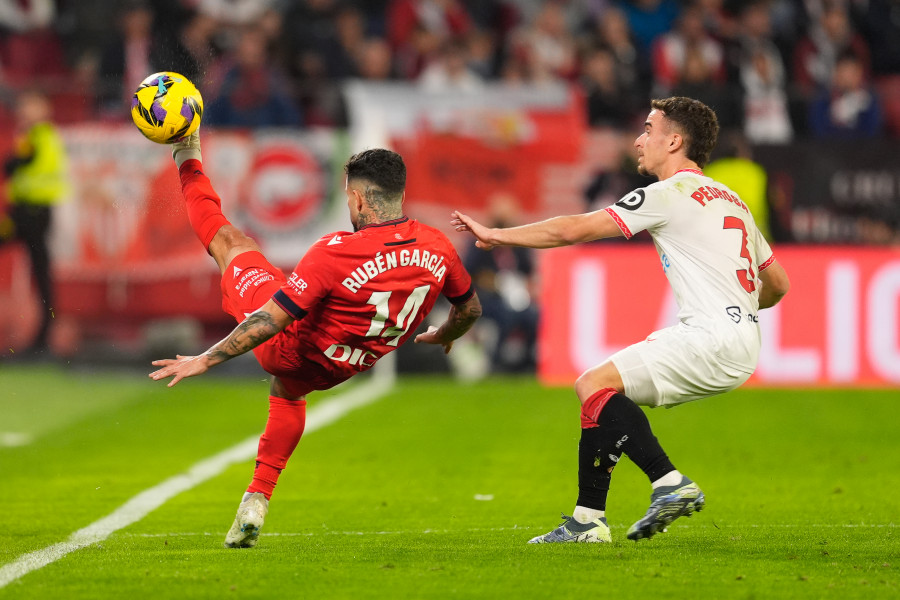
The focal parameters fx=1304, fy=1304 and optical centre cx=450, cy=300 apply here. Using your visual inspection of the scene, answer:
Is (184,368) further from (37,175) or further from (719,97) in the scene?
(719,97)

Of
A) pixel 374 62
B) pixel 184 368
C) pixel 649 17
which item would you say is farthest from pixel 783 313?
pixel 184 368

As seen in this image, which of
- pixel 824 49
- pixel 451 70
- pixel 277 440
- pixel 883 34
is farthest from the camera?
pixel 883 34

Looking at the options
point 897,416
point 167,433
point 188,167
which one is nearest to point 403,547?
point 188,167

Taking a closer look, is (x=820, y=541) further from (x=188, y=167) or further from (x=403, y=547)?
(x=188, y=167)

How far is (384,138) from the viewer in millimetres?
14445

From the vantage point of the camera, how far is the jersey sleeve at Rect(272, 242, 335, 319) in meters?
5.72

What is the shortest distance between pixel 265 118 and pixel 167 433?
479 centimetres

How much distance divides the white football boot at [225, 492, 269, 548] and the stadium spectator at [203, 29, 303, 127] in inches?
352

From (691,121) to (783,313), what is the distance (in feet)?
27.2

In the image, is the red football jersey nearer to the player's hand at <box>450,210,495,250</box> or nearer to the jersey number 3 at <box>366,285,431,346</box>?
the jersey number 3 at <box>366,285,431,346</box>

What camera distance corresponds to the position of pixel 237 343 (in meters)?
5.62

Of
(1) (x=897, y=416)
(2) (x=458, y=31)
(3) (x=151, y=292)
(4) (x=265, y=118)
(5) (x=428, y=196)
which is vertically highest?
(2) (x=458, y=31)

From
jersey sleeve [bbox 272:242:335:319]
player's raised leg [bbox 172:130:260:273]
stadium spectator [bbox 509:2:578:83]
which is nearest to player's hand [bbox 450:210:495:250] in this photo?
jersey sleeve [bbox 272:242:335:319]

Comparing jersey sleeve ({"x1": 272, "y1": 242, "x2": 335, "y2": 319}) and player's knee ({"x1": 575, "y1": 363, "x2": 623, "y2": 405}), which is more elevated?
jersey sleeve ({"x1": 272, "y1": 242, "x2": 335, "y2": 319})
